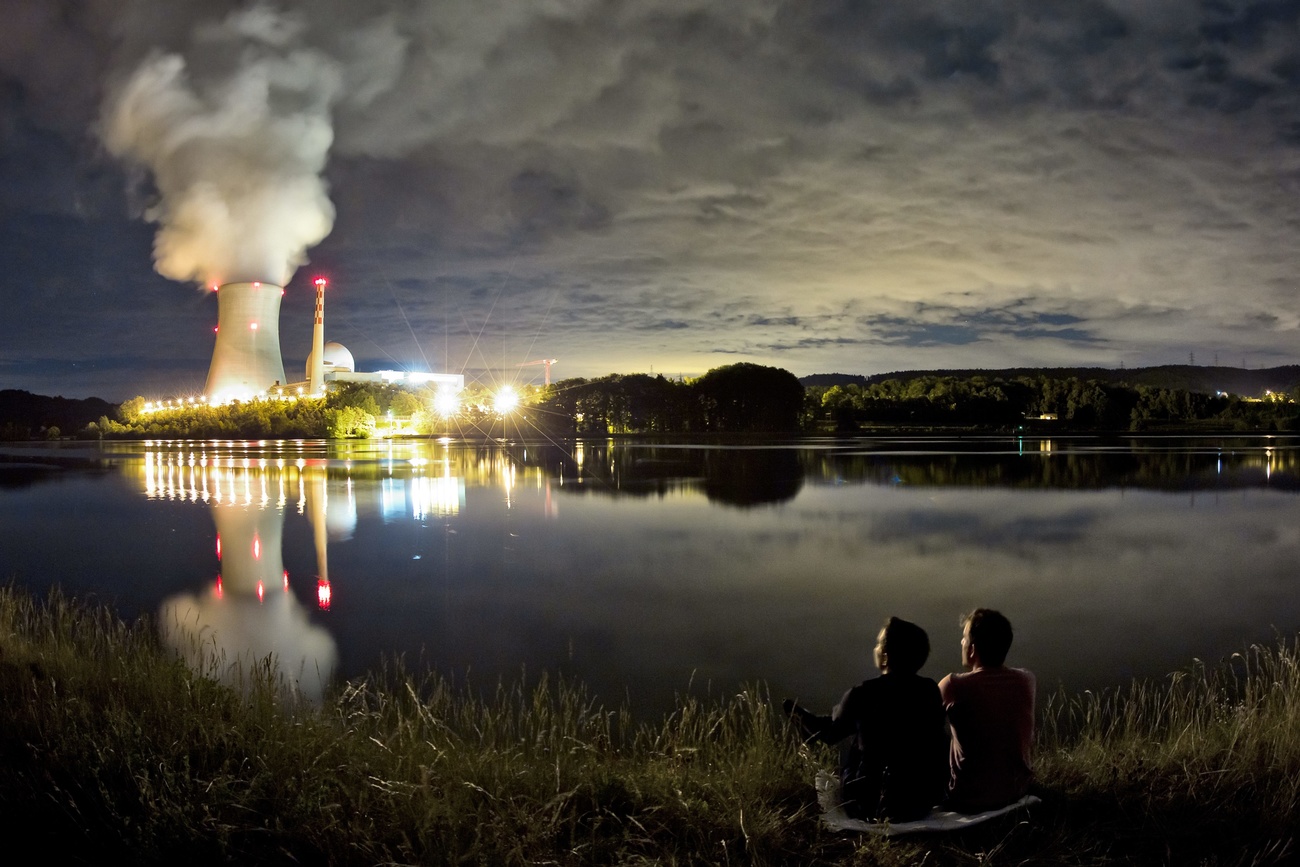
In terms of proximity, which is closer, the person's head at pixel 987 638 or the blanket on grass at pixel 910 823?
the blanket on grass at pixel 910 823

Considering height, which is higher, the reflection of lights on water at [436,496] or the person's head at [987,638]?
the person's head at [987,638]

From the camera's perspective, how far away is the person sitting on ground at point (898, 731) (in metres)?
3.90

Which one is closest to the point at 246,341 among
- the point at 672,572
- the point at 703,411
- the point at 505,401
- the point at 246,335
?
the point at 246,335

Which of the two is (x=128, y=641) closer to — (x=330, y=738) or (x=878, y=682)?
(x=330, y=738)

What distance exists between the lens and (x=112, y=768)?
A: 187 inches

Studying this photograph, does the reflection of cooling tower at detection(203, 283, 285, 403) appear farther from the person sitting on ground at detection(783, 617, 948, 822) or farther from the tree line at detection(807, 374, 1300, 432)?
the person sitting on ground at detection(783, 617, 948, 822)

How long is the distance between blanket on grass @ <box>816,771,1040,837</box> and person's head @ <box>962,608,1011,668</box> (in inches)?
27.5

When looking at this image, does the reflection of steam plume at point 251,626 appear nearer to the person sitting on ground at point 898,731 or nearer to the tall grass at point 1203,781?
the person sitting on ground at point 898,731

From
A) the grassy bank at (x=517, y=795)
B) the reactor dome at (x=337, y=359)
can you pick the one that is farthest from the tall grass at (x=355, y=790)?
the reactor dome at (x=337, y=359)

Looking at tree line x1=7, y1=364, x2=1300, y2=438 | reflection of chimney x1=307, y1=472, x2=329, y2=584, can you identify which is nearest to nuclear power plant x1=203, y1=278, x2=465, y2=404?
tree line x1=7, y1=364, x2=1300, y2=438

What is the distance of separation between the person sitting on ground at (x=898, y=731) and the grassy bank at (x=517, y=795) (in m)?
0.20

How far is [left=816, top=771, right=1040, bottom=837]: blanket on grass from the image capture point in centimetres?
386

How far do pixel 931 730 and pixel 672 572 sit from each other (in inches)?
411

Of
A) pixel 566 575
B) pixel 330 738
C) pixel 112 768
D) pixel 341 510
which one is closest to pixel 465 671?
pixel 330 738
